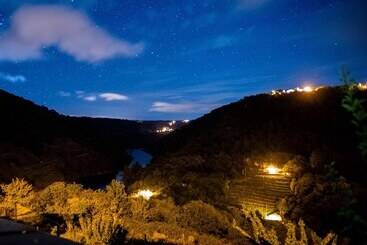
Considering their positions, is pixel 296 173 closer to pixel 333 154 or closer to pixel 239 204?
pixel 239 204

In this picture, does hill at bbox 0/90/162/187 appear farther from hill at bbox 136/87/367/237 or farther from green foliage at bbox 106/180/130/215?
green foliage at bbox 106/180/130/215

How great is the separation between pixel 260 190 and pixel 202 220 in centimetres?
1029

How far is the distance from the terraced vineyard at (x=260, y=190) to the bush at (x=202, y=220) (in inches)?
271

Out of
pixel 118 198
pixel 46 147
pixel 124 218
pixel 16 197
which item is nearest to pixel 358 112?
pixel 124 218

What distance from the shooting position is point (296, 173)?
2328cm

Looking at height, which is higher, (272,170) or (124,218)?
(272,170)

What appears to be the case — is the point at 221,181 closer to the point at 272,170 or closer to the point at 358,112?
the point at 272,170

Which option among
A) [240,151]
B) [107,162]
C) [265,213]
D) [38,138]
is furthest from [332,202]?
[107,162]

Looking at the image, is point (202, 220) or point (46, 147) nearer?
point (202, 220)

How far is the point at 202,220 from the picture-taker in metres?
13.3

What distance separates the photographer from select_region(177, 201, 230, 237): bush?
12500 mm

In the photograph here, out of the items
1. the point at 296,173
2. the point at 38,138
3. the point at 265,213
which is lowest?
the point at 265,213

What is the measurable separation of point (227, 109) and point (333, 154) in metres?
37.3

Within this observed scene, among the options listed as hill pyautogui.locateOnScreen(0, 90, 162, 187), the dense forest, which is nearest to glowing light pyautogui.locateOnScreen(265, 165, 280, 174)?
the dense forest
